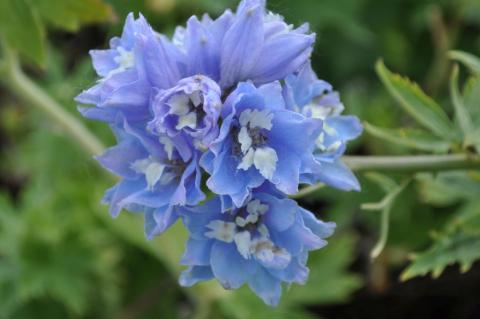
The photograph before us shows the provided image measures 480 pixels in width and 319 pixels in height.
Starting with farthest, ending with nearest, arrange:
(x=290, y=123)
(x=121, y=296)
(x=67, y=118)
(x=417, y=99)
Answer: (x=121, y=296)
(x=67, y=118)
(x=417, y=99)
(x=290, y=123)

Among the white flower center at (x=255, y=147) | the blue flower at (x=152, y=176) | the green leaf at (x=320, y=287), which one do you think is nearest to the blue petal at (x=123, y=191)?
the blue flower at (x=152, y=176)

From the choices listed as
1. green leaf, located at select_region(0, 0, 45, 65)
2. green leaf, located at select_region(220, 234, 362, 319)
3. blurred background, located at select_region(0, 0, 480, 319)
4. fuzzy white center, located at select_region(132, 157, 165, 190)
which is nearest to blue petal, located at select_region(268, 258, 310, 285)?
fuzzy white center, located at select_region(132, 157, 165, 190)

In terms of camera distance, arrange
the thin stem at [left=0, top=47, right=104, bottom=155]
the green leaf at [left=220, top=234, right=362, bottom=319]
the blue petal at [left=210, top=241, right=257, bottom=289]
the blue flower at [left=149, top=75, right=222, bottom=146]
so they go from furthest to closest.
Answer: the green leaf at [left=220, top=234, right=362, bottom=319]
the thin stem at [left=0, top=47, right=104, bottom=155]
the blue petal at [left=210, top=241, right=257, bottom=289]
the blue flower at [left=149, top=75, right=222, bottom=146]

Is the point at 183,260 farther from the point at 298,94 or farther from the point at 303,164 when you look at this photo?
the point at 298,94

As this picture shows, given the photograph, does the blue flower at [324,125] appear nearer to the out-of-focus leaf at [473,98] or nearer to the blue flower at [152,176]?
the blue flower at [152,176]

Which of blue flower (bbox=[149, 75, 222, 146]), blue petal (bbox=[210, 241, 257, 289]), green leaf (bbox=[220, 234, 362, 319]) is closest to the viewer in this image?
blue flower (bbox=[149, 75, 222, 146])

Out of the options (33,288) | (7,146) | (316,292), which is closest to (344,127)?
(316,292)

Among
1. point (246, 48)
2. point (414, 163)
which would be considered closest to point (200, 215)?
point (246, 48)

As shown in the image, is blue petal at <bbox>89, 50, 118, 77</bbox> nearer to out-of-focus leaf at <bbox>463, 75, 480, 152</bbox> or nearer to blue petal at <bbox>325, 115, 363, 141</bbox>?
blue petal at <bbox>325, 115, 363, 141</bbox>
